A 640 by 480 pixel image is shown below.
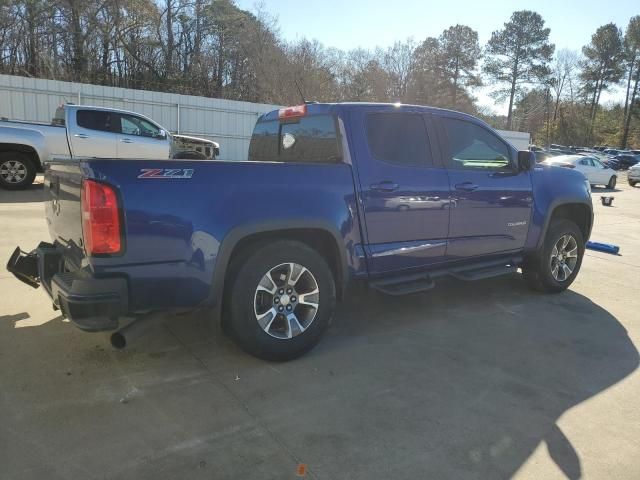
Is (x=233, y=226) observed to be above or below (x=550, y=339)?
above

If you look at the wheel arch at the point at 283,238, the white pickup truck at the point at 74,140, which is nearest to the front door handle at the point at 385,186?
the wheel arch at the point at 283,238

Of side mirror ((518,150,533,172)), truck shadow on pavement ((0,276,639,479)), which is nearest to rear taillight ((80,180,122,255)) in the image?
truck shadow on pavement ((0,276,639,479))

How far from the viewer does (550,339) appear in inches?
176

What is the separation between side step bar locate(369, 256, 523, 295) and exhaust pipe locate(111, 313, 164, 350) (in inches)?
70.0

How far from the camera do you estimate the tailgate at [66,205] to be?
3152 mm

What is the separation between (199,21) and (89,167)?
35.0 m

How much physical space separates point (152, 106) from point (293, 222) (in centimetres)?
1646

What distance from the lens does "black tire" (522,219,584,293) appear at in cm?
563

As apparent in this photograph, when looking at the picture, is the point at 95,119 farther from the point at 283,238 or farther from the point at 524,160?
the point at 524,160

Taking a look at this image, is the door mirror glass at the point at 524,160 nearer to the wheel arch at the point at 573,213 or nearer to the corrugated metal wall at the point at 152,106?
the wheel arch at the point at 573,213

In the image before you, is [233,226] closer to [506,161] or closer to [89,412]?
[89,412]

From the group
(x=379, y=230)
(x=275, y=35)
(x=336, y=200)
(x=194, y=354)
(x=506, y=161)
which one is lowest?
(x=194, y=354)

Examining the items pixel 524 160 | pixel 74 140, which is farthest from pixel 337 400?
pixel 74 140

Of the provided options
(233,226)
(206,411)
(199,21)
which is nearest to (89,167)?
(233,226)
